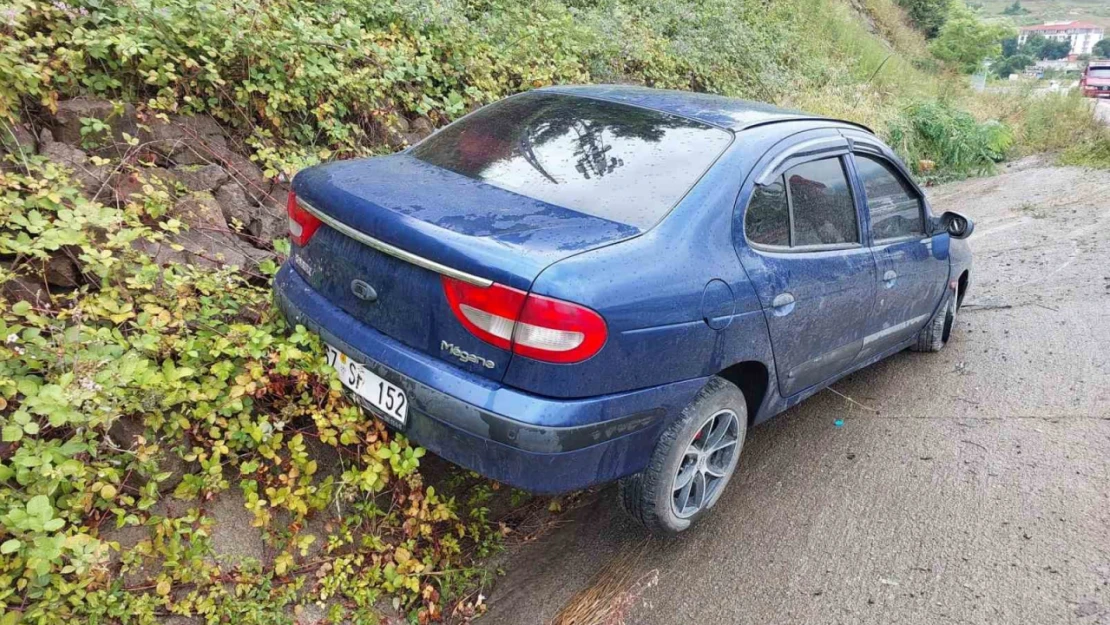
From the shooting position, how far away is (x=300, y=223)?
2.90 meters

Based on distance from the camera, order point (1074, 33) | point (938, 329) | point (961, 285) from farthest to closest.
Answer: point (1074, 33)
point (961, 285)
point (938, 329)

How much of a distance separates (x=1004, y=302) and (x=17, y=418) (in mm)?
6500

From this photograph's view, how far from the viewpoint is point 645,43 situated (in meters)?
8.98

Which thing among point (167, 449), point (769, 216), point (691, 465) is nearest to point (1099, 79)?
point (769, 216)

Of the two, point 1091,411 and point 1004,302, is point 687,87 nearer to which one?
point 1004,302

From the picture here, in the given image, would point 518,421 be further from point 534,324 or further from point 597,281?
point 597,281

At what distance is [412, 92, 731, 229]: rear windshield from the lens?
8.79 feet

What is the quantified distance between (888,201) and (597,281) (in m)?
2.28

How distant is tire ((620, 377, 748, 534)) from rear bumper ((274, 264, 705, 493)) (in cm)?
8

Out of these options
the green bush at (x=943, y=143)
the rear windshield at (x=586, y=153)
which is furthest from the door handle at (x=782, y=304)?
the green bush at (x=943, y=143)

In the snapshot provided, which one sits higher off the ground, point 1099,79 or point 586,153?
point 586,153

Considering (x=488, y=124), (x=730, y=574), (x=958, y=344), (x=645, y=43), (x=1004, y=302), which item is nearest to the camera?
(x=730, y=574)

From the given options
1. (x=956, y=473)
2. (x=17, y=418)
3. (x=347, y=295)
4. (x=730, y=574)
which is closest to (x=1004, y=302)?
(x=956, y=473)

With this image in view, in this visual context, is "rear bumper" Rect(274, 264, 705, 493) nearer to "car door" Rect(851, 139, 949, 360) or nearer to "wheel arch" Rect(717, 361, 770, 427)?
"wheel arch" Rect(717, 361, 770, 427)
